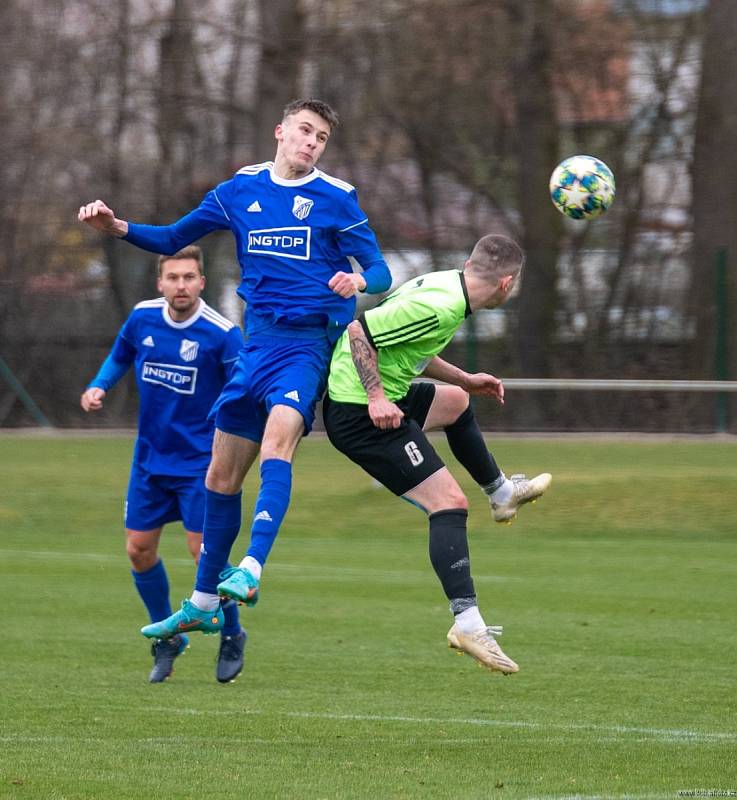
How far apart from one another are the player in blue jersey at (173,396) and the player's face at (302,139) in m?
1.43

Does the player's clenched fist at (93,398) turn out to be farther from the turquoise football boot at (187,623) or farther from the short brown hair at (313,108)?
the short brown hair at (313,108)

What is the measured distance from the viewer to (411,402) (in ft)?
23.1

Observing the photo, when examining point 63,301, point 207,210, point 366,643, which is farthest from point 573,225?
point 207,210

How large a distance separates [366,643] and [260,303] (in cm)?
300

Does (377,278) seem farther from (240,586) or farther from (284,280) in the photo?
(240,586)

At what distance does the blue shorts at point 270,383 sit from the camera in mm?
6926

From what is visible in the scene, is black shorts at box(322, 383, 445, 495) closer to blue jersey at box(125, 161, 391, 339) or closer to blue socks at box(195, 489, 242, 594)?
blue jersey at box(125, 161, 391, 339)

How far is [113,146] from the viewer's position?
26188 millimetres

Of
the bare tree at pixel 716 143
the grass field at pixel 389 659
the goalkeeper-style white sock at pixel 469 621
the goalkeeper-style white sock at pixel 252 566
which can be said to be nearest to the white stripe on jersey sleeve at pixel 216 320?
the grass field at pixel 389 659

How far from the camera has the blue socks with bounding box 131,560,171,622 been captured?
29.1ft

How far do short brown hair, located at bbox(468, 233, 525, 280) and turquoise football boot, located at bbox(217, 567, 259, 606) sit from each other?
5.18 ft

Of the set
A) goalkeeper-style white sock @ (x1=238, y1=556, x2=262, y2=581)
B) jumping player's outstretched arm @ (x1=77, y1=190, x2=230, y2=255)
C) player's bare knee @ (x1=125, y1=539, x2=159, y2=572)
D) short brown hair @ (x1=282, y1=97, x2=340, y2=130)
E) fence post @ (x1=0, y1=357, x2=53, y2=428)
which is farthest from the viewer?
fence post @ (x1=0, y1=357, x2=53, y2=428)

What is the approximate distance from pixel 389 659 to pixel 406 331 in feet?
9.19

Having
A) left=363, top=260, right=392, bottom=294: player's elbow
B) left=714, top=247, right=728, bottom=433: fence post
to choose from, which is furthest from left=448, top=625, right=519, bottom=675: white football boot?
left=714, top=247, right=728, bottom=433: fence post
